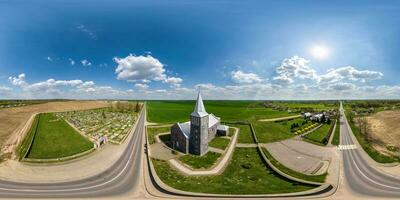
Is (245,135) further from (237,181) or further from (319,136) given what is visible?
(237,181)

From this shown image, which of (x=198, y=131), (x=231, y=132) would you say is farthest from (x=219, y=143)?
(x=231, y=132)

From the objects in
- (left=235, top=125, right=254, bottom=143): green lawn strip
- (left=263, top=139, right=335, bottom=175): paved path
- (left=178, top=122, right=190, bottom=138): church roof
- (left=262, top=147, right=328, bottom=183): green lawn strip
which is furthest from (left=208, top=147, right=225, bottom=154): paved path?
(left=263, top=139, right=335, bottom=175): paved path

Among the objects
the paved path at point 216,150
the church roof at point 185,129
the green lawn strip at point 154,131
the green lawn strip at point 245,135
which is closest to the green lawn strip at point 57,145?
the green lawn strip at point 154,131

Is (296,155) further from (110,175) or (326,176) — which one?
(110,175)

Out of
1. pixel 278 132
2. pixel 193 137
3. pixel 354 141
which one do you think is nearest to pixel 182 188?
pixel 193 137

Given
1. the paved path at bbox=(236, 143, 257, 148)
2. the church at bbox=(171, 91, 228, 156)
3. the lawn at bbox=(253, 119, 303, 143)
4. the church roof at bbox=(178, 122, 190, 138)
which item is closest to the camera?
the church at bbox=(171, 91, 228, 156)

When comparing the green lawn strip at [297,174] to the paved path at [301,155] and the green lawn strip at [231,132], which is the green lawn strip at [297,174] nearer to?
the paved path at [301,155]

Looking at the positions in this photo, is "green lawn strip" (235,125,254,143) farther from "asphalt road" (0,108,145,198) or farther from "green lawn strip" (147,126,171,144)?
"asphalt road" (0,108,145,198)
